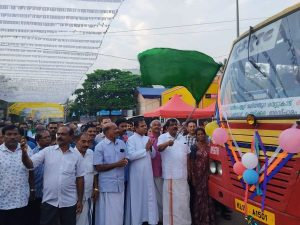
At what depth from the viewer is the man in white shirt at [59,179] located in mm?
3787

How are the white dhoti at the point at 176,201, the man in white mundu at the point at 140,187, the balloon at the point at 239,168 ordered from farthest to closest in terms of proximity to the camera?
the white dhoti at the point at 176,201
the man in white mundu at the point at 140,187
the balloon at the point at 239,168

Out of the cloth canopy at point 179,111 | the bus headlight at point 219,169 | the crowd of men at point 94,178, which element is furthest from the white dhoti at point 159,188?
the cloth canopy at point 179,111

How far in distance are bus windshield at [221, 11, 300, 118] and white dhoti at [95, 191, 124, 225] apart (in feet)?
6.25

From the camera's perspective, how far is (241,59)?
417cm

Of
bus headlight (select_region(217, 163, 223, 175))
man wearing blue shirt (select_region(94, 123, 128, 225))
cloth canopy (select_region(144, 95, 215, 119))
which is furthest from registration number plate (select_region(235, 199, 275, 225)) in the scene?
cloth canopy (select_region(144, 95, 215, 119))

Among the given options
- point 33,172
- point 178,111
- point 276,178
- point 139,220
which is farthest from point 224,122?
point 178,111

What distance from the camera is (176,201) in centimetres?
505

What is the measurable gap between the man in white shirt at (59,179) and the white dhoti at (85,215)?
415 millimetres

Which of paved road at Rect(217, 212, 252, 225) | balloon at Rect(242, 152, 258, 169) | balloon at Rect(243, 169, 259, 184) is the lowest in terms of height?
paved road at Rect(217, 212, 252, 225)

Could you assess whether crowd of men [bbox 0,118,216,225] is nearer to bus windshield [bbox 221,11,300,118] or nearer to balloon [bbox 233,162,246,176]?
bus windshield [bbox 221,11,300,118]

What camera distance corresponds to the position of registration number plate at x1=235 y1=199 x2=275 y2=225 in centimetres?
299

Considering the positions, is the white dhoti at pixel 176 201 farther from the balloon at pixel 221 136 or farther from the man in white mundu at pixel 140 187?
the balloon at pixel 221 136

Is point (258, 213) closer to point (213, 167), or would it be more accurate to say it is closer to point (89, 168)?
point (213, 167)

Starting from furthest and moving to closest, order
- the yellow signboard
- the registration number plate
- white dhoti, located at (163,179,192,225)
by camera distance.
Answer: the yellow signboard → white dhoti, located at (163,179,192,225) → the registration number plate
